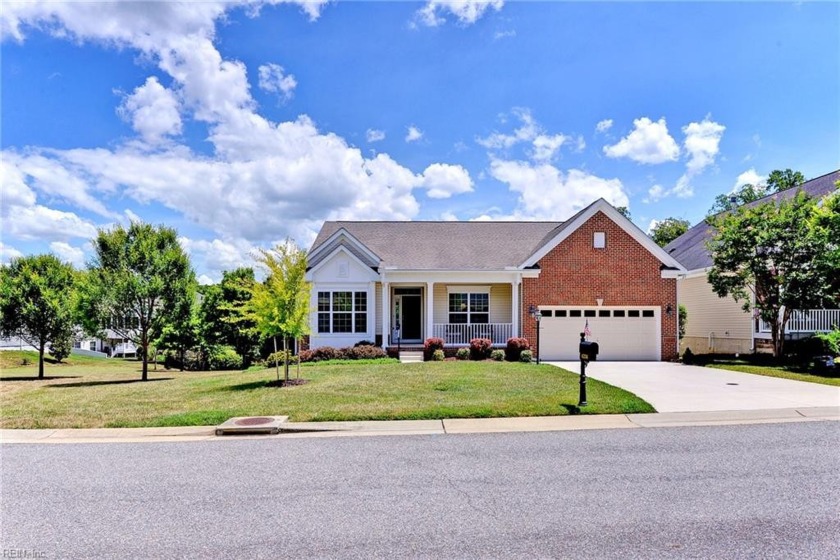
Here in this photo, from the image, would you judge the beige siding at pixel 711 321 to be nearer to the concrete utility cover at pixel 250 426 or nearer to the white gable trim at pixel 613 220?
the white gable trim at pixel 613 220

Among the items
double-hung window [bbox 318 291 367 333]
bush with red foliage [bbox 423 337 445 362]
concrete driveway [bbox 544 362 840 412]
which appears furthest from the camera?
double-hung window [bbox 318 291 367 333]

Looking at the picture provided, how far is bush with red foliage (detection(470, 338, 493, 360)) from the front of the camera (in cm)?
2123

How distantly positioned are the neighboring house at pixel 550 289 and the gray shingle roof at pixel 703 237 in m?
3.60

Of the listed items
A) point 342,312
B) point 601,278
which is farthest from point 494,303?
point 342,312

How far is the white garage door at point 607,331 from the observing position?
71.5 ft

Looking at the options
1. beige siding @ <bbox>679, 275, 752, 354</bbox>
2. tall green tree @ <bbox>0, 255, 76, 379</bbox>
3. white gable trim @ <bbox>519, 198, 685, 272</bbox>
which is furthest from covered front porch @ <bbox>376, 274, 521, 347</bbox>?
tall green tree @ <bbox>0, 255, 76, 379</bbox>

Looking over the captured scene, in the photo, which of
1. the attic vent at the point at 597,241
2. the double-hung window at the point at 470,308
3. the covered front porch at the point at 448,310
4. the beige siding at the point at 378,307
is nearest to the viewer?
the attic vent at the point at 597,241

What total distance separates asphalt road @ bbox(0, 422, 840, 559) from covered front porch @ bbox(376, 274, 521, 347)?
13.9 m

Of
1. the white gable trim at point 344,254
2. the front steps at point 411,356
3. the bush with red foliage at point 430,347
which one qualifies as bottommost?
the front steps at point 411,356

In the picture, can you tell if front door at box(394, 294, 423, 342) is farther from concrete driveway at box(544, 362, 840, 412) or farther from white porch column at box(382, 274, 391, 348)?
concrete driveway at box(544, 362, 840, 412)

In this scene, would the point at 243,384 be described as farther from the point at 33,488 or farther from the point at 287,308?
the point at 33,488

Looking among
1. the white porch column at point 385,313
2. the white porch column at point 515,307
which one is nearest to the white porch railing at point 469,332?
the white porch column at point 515,307

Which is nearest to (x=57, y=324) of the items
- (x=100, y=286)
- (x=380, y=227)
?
(x=100, y=286)

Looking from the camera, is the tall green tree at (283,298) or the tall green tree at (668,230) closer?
the tall green tree at (283,298)
